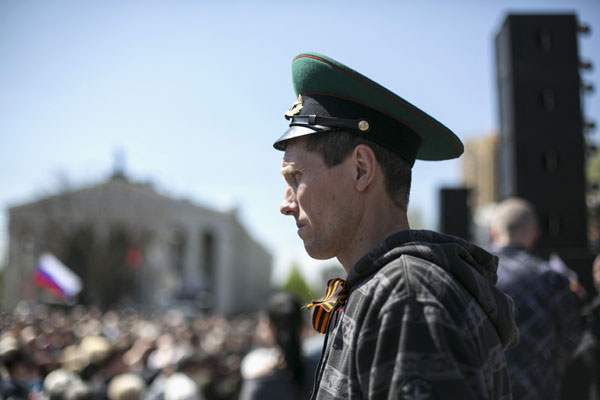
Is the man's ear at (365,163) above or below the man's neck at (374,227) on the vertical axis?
above

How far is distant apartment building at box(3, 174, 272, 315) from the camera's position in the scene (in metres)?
59.8

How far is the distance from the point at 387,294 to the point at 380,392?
21 cm

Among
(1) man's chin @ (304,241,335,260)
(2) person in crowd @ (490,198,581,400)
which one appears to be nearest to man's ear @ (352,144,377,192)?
(1) man's chin @ (304,241,335,260)

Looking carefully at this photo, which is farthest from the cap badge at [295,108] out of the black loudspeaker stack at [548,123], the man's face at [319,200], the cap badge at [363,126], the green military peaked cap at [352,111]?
the black loudspeaker stack at [548,123]

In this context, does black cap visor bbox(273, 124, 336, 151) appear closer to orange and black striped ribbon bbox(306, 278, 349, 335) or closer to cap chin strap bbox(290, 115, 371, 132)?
cap chin strap bbox(290, 115, 371, 132)

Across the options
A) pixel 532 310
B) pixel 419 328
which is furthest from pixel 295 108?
pixel 532 310

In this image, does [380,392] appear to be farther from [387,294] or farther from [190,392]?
[190,392]

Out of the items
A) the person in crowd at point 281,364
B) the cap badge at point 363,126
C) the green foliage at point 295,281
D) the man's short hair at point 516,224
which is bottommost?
the green foliage at point 295,281

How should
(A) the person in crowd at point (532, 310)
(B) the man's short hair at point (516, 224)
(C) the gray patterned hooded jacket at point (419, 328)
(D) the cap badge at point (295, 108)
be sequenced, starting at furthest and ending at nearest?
(B) the man's short hair at point (516, 224), (A) the person in crowd at point (532, 310), (D) the cap badge at point (295, 108), (C) the gray patterned hooded jacket at point (419, 328)

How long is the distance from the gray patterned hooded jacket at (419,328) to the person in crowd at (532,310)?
1.82 metres

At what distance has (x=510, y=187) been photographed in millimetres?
6195

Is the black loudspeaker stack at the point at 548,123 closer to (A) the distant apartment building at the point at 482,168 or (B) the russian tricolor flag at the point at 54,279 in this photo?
(B) the russian tricolor flag at the point at 54,279

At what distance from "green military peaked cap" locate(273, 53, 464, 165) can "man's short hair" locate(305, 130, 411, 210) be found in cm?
2

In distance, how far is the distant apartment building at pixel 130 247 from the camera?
59750 millimetres
